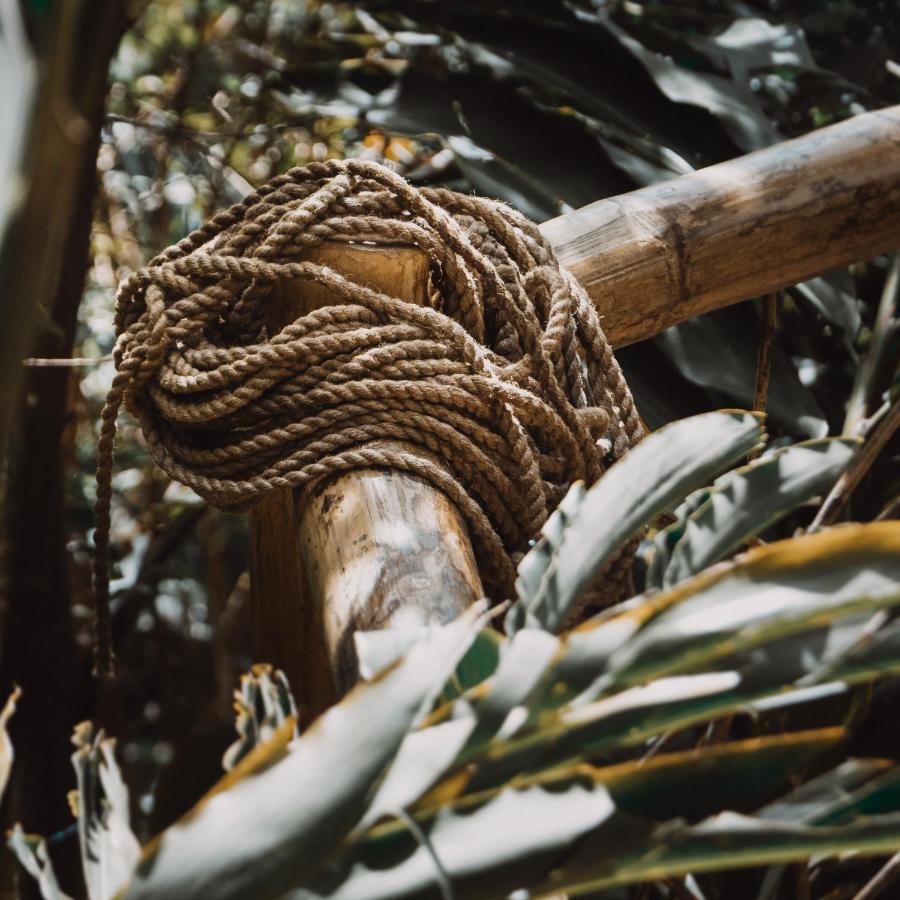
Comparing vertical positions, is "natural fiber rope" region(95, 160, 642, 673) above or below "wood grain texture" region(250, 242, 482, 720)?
above

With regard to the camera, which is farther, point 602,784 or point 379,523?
point 379,523

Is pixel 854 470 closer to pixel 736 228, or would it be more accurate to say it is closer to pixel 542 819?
pixel 736 228

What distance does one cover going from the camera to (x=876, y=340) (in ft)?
3.42

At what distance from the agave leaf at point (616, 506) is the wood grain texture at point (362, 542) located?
0.05 meters

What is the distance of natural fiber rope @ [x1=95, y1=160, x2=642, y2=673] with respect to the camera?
0.57m

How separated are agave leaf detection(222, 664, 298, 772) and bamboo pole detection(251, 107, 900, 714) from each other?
3cm

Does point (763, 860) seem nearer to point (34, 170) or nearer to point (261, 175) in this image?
point (34, 170)

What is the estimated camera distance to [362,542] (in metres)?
0.51

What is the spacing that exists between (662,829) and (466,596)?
18cm

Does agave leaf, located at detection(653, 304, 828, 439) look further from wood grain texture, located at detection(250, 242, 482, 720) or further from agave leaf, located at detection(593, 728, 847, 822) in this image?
agave leaf, located at detection(593, 728, 847, 822)

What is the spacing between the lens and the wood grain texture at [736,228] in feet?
2.61

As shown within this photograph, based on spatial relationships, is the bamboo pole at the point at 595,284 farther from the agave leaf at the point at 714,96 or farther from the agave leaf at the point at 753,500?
the agave leaf at the point at 714,96

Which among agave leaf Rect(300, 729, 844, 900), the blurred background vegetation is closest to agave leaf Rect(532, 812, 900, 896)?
agave leaf Rect(300, 729, 844, 900)

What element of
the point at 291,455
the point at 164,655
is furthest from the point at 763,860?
the point at 164,655
